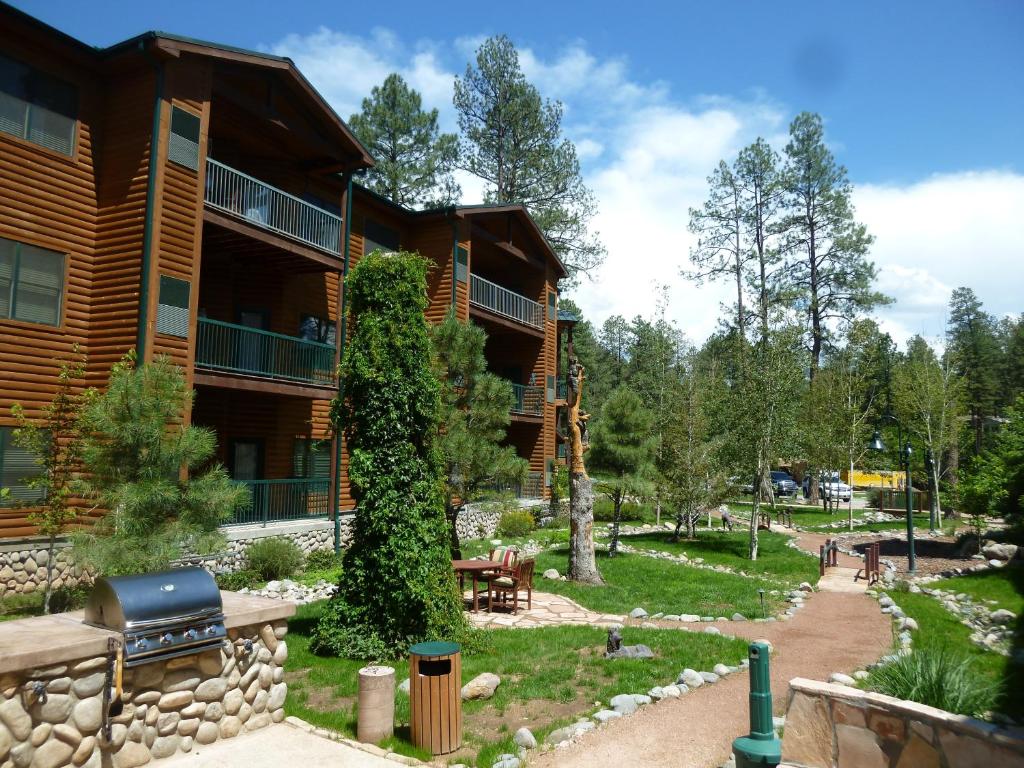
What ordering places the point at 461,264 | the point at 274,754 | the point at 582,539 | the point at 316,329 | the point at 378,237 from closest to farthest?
the point at 274,754
the point at 582,539
the point at 316,329
the point at 378,237
the point at 461,264

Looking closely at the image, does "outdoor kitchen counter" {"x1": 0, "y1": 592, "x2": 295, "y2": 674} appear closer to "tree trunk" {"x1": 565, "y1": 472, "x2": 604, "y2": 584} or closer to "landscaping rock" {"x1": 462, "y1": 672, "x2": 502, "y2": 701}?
"landscaping rock" {"x1": 462, "y1": 672, "x2": 502, "y2": 701}

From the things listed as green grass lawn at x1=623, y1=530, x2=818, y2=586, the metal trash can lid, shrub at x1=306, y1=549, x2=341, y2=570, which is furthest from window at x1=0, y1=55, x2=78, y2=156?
green grass lawn at x1=623, y1=530, x2=818, y2=586

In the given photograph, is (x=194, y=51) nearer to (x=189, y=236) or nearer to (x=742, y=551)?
(x=189, y=236)

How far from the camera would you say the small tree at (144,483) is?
8.45 metres

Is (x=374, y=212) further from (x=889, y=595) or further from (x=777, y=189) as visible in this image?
(x=777, y=189)

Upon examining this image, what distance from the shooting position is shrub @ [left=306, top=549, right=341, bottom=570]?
15.1 meters

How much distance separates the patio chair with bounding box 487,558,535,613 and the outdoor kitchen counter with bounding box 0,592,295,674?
589 cm

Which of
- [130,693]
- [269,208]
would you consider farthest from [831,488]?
[130,693]

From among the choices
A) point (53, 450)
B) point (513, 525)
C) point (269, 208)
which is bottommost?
point (513, 525)

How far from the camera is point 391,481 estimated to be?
8672 mm

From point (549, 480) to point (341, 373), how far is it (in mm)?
18871

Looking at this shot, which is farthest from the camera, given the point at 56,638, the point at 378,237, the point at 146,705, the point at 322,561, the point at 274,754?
the point at 378,237

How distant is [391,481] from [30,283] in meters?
8.61

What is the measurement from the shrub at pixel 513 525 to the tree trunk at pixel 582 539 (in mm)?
7075
